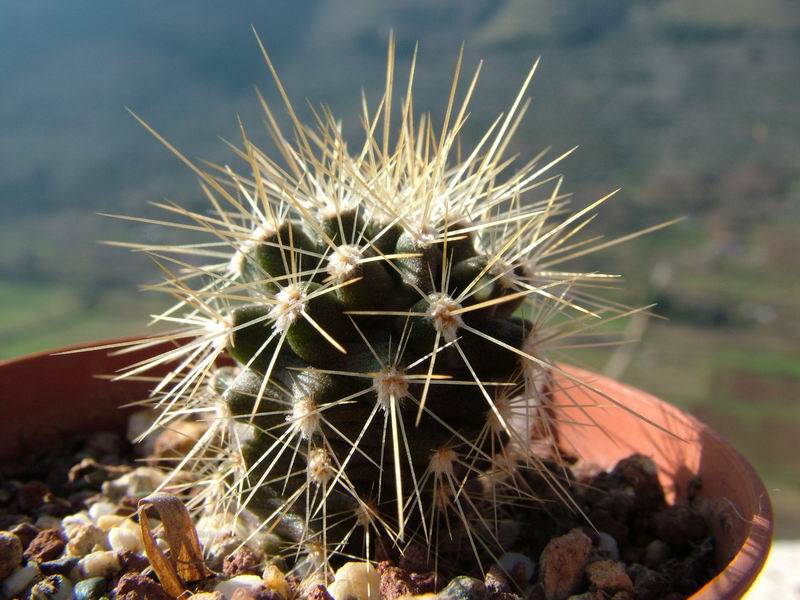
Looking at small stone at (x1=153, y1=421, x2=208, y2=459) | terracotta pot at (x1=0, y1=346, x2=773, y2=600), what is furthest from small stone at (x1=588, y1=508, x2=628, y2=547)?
small stone at (x1=153, y1=421, x2=208, y2=459)

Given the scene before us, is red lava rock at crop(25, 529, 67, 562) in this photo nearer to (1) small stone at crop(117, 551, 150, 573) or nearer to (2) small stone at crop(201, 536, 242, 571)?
(1) small stone at crop(117, 551, 150, 573)

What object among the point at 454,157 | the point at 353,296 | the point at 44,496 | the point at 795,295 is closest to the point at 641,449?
the point at 353,296

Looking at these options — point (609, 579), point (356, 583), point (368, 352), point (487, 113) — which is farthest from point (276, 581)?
point (487, 113)

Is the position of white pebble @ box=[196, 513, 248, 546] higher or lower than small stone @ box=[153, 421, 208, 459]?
lower

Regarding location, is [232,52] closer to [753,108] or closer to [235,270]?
[753,108]

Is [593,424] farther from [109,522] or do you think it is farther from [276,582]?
[109,522]
